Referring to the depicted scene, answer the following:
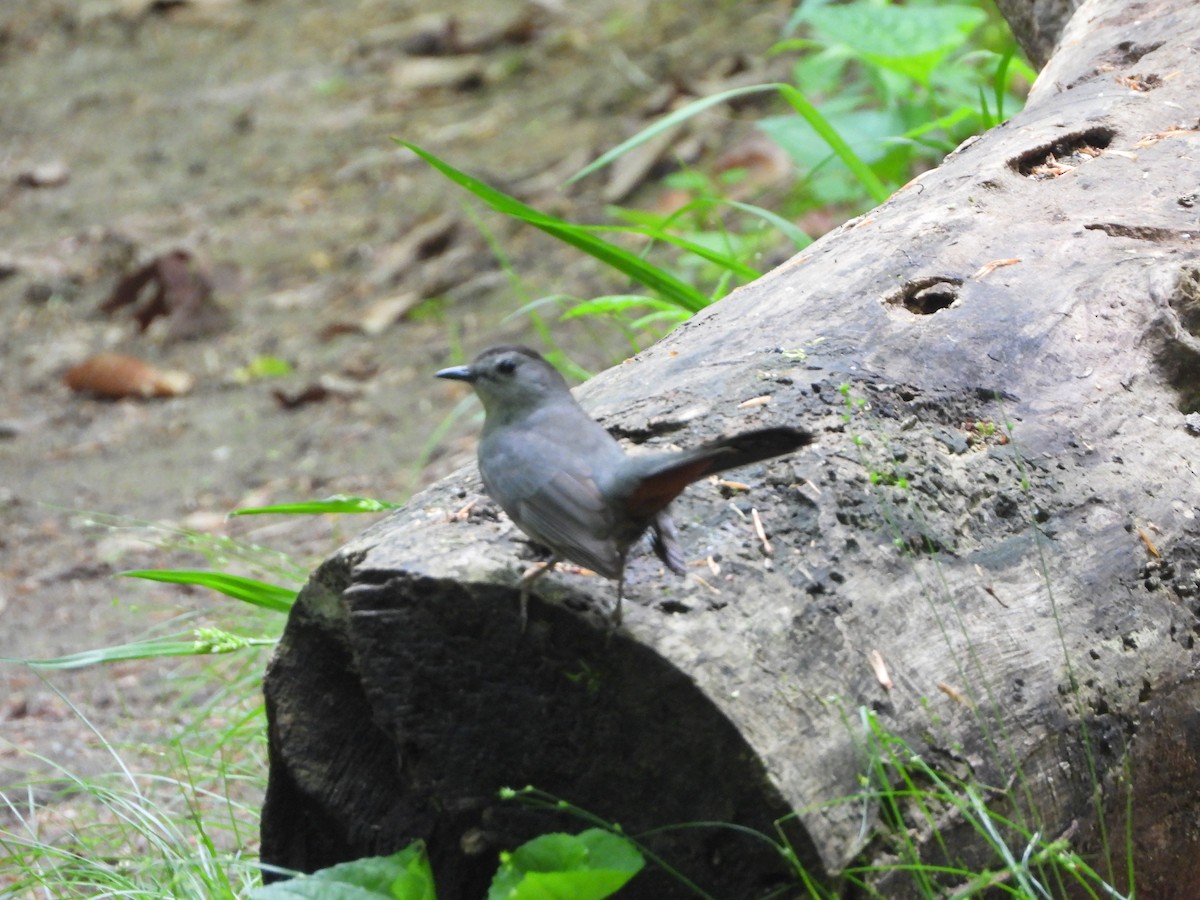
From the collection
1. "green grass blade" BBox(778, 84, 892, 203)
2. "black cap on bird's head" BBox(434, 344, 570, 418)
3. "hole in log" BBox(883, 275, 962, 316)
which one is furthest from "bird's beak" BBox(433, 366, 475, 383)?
"green grass blade" BBox(778, 84, 892, 203)

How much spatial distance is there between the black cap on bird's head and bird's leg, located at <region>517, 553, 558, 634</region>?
36 centimetres

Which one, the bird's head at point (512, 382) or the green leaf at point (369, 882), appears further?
the bird's head at point (512, 382)

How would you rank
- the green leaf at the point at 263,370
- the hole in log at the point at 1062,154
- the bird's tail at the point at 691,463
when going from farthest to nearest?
1. the green leaf at the point at 263,370
2. the hole in log at the point at 1062,154
3. the bird's tail at the point at 691,463

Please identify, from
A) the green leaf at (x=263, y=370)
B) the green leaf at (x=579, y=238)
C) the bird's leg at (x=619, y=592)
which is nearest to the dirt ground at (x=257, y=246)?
the green leaf at (x=263, y=370)

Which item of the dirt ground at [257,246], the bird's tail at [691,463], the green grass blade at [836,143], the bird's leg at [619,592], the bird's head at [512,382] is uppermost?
the bird's tail at [691,463]

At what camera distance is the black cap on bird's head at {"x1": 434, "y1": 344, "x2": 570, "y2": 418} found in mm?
2174

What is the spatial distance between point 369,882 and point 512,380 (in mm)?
803

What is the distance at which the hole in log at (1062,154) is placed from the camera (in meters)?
2.76

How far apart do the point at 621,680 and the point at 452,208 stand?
17.6ft

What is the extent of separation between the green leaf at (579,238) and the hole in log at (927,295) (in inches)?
32.8

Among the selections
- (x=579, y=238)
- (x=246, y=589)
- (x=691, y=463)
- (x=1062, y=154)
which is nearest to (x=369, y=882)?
(x=691, y=463)

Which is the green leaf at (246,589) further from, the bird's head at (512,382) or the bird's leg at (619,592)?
the bird's leg at (619,592)

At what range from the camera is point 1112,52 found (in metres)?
3.23

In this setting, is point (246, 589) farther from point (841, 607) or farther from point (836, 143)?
point (836, 143)
